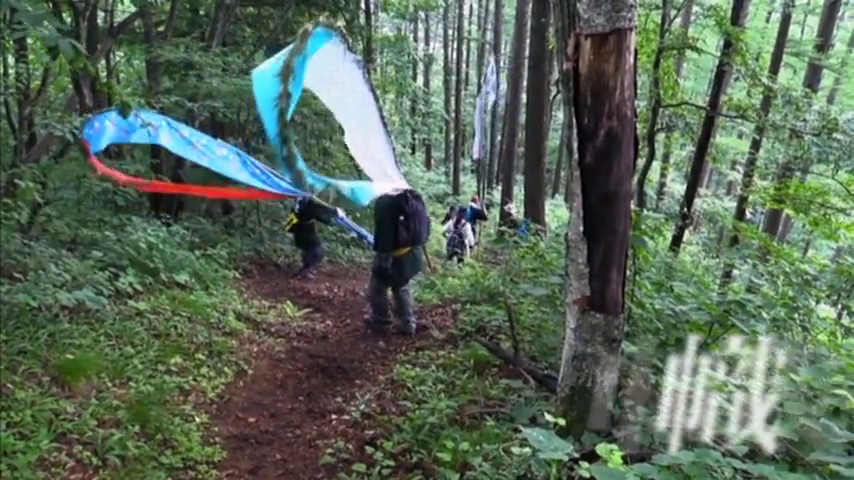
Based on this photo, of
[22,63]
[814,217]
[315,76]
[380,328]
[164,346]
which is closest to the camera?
[164,346]

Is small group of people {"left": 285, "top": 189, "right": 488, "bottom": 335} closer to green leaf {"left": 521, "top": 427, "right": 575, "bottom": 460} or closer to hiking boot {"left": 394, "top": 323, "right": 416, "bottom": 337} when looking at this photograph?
hiking boot {"left": 394, "top": 323, "right": 416, "bottom": 337}

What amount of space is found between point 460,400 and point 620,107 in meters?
2.05

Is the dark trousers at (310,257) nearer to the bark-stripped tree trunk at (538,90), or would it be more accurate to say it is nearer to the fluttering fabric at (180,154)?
the fluttering fabric at (180,154)

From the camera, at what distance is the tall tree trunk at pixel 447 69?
21202mm

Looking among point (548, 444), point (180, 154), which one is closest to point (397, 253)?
point (180, 154)

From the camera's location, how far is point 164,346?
4566 millimetres

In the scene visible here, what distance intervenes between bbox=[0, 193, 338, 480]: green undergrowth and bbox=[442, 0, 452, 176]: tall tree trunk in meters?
14.6

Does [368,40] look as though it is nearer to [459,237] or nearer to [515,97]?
[515,97]

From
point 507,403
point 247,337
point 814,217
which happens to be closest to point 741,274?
point 814,217

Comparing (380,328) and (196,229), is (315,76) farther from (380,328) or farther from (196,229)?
(380,328)

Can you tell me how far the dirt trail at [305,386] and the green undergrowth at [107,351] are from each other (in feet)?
0.57

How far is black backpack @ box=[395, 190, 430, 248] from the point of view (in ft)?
18.4

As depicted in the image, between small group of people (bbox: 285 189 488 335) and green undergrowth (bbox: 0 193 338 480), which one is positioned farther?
small group of people (bbox: 285 189 488 335)

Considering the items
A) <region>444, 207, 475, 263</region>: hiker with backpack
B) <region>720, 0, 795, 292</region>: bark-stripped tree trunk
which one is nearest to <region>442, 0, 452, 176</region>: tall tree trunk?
<region>444, 207, 475, 263</region>: hiker with backpack
